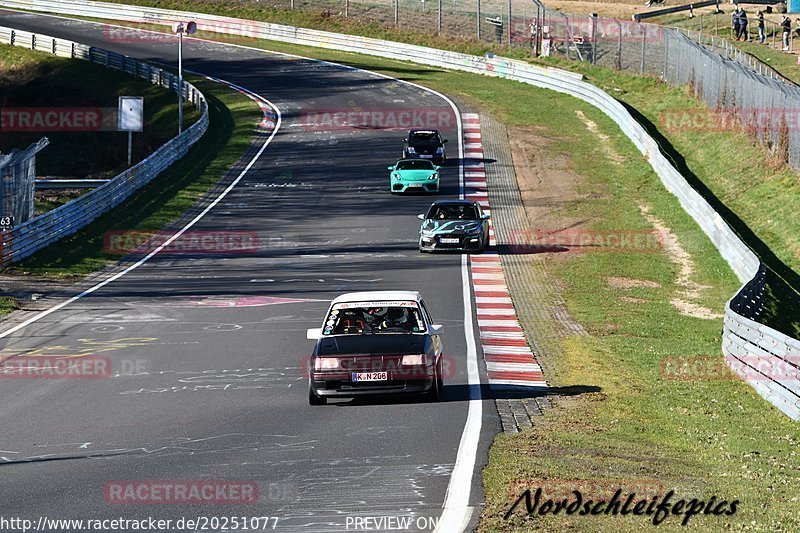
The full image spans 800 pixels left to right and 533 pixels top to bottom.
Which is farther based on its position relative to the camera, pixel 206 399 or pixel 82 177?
pixel 82 177

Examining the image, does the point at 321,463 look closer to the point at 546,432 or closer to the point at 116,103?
the point at 546,432

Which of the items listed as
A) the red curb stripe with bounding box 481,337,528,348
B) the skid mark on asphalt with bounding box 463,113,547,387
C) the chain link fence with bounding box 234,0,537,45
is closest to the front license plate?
the skid mark on asphalt with bounding box 463,113,547,387

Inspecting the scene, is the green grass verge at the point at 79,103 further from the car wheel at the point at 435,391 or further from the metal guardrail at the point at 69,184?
the car wheel at the point at 435,391

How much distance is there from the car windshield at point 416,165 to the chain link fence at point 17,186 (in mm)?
14230

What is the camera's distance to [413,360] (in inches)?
627

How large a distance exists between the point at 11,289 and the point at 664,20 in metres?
68.1

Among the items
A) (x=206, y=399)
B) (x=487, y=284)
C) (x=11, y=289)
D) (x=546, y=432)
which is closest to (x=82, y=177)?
(x=11, y=289)

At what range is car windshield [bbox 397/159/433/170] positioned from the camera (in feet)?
149

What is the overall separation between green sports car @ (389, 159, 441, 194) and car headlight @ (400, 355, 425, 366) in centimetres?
2949

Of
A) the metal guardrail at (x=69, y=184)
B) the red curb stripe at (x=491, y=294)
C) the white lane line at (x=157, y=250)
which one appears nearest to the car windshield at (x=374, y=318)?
the white lane line at (x=157, y=250)

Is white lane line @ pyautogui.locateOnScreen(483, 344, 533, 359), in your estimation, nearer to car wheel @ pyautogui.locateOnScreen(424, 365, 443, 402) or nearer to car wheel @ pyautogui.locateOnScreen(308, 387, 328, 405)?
car wheel @ pyautogui.locateOnScreen(424, 365, 443, 402)

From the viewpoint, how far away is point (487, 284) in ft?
98.7

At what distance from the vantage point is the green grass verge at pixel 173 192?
34.3 m

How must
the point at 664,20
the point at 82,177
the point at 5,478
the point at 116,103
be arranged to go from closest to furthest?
the point at 5,478 < the point at 82,177 < the point at 116,103 < the point at 664,20
